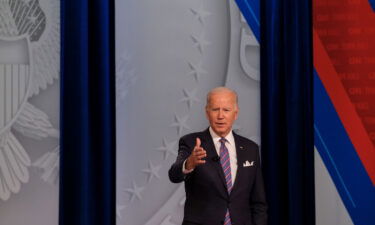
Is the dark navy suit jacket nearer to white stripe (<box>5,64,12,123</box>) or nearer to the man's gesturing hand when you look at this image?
the man's gesturing hand

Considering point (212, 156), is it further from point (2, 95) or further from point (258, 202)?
point (2, 95)

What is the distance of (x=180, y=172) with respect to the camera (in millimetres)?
2332

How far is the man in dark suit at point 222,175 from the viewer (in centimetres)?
236

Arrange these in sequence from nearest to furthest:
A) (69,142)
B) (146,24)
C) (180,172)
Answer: (180,172) < (69,142) < (146,24)

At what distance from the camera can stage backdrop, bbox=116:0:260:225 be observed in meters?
3.60

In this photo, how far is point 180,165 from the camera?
234 cm

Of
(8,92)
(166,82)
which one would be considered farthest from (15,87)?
(166,82)

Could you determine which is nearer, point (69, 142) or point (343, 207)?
point (69, 142)

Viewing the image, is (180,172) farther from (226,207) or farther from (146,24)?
(146,24)

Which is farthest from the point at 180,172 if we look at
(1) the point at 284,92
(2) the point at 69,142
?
(1) the point at 284,92

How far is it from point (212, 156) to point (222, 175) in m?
0.10

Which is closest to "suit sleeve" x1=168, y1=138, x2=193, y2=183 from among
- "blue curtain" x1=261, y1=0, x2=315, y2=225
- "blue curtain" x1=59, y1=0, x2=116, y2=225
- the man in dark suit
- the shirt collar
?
the man in dark suit

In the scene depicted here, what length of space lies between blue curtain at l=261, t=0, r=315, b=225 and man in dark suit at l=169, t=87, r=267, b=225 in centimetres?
108

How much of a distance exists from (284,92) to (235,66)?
0.40 meters
